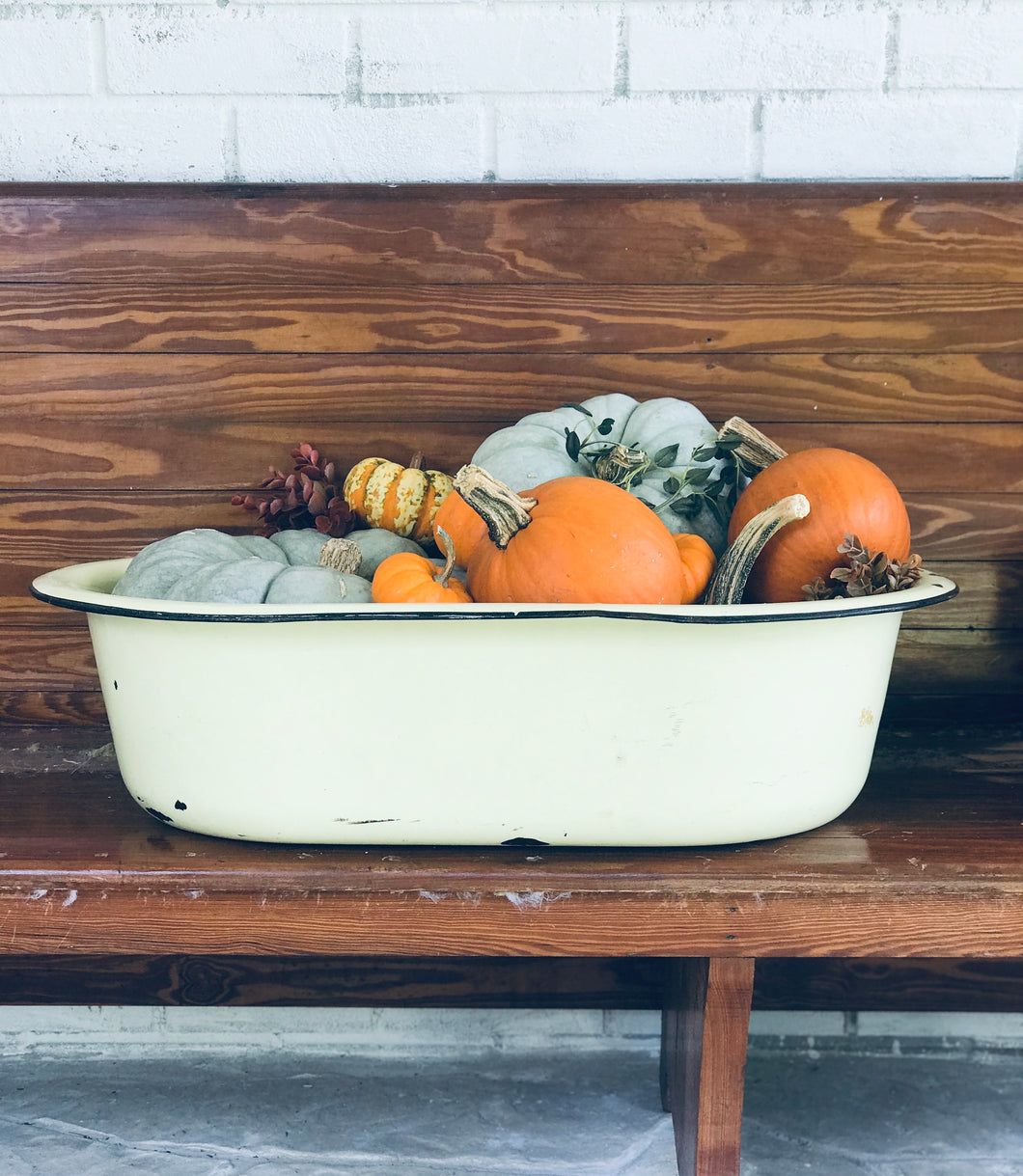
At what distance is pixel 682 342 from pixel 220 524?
1.61ft

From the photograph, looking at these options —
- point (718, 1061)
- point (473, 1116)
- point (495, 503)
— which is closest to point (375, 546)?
point (495, 503)

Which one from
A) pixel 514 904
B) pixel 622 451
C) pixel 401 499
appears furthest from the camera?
pixel 401 499

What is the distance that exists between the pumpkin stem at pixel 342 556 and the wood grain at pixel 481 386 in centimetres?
28

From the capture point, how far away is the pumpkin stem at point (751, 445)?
29.7 inches

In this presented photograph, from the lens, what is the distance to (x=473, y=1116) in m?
0.95

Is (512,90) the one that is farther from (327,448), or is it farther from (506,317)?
(327,448)

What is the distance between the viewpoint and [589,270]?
0.97 meters

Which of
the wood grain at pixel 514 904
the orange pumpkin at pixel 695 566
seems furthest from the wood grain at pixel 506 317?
the wood grain at pixel 514 904

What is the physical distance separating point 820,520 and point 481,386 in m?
0.42

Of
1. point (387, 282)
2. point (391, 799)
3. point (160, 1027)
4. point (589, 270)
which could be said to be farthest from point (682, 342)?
point (160, 1027)

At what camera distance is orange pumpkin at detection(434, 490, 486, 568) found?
0.74 meters

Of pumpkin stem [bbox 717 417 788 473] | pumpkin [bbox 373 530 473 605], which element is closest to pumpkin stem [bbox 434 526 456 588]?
pumpkin [bbox 373 530 473 605]

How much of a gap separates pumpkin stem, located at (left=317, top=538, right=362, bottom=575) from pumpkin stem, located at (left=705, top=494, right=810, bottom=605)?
256 millimetres

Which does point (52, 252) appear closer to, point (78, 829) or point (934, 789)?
point (78, 829)
